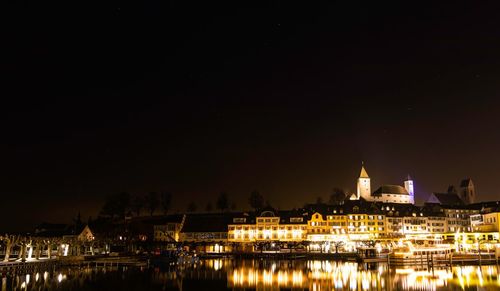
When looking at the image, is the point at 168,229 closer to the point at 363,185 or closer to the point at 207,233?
the point at 207,233

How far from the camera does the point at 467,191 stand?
166750 millimetres

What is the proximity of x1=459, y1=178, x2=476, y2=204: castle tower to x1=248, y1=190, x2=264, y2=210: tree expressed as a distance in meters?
76.1

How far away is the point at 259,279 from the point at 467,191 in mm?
135638

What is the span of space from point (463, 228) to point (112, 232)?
86.9 m

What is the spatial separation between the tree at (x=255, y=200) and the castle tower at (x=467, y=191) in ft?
250

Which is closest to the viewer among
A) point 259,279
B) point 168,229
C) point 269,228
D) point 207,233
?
point 259,279

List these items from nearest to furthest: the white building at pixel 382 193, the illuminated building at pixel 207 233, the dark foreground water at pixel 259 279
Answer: the dark foreground water at pixel 259 279 → the illuminated building at pixel 207 233 → the white building at pixel 382 193

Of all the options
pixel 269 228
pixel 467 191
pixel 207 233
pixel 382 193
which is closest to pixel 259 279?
pixel 269 228

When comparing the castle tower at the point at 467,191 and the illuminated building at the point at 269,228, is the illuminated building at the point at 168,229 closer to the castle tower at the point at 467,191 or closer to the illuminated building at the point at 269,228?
the illuminated building at the point at 269,228

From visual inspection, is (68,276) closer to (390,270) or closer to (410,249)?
(390,270)

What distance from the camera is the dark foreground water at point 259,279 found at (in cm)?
4638

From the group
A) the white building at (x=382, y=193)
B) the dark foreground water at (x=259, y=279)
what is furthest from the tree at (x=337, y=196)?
the dark foreground water at (x=259, y=279)

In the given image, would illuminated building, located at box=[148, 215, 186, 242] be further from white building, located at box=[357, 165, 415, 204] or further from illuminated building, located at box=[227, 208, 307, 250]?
white building, located at box=[357, 165, 415, 204]

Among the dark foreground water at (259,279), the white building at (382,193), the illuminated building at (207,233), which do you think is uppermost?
the white building at (382,193)
